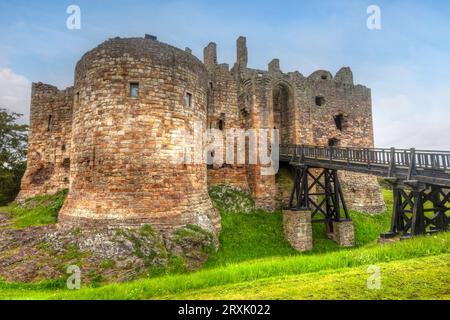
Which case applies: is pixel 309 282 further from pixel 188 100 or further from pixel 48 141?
pixel 48 141

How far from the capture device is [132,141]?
35.8 feet

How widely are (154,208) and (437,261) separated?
8.83 metres

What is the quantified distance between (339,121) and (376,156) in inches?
448

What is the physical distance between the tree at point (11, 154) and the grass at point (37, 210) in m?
5.71

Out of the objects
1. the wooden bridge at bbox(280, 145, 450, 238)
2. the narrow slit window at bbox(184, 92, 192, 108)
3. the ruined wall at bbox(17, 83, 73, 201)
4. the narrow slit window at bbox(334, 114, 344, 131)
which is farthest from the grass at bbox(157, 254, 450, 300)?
the narrow slit window at bbox(334, 114, 344, 131)

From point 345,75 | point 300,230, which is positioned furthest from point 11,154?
point 345,75

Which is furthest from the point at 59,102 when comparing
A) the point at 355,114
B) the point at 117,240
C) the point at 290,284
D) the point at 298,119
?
the point at 355,114

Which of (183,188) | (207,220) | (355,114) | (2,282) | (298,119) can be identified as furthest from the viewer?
(355,114)

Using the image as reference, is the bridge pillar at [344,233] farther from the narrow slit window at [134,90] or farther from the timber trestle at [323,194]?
the narrow slit window at [134,90]

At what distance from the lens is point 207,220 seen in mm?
12664

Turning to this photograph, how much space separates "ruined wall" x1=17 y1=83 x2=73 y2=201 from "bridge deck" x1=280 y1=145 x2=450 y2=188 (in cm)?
1380

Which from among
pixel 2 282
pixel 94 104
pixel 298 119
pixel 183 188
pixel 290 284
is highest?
pixel 298 119

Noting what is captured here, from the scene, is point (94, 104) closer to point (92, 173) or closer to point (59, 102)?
point (92, 173)

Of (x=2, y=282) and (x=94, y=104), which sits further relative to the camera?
(x=94, y=104)
